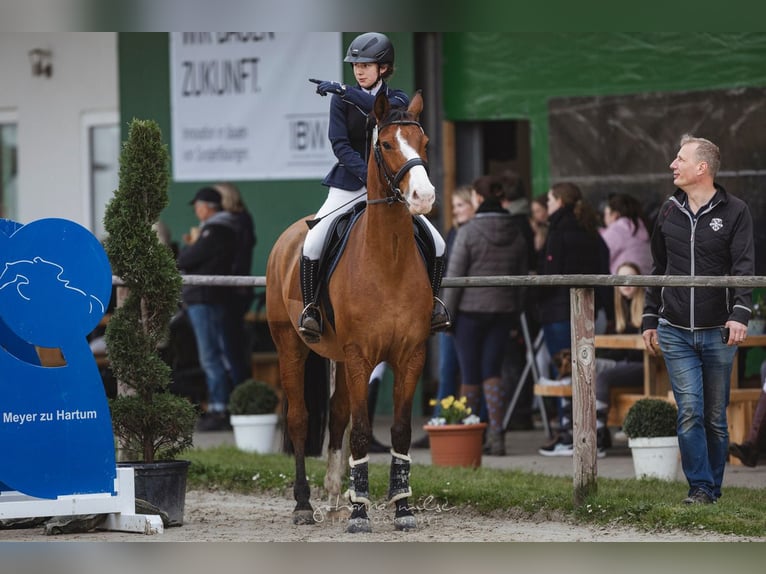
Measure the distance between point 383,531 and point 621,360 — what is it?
13.1 ft

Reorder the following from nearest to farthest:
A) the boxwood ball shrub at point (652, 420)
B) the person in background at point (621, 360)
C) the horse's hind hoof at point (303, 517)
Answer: the horse's hind hoof at point (303, 517), the boxwood ball shrub at point (652, 420), the person in background at point (621, 360)

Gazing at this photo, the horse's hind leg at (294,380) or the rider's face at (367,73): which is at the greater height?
the rider's face at (367,73)

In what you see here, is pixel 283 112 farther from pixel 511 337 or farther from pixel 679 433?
pixel 679 433

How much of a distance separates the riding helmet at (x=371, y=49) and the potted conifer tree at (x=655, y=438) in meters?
3.09

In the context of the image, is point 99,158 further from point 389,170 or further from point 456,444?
point 389,170

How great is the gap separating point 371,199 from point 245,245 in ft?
20.6

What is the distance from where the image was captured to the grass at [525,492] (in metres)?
7.88

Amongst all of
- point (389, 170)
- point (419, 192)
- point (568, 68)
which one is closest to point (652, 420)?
Answer: point (389, 170)

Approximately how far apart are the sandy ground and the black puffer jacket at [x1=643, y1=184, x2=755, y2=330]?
49.0 inches

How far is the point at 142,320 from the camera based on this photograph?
8.83 meters

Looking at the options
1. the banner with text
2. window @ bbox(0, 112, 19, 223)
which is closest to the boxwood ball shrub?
the banner with text

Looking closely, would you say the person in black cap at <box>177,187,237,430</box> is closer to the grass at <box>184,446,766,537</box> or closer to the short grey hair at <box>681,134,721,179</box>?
the grass at <box>184,446,766,537</box>

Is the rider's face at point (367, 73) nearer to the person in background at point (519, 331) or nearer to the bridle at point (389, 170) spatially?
the bridle at point (389, 170)

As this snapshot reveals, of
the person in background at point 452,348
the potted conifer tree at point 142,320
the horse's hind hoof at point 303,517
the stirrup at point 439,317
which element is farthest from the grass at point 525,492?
the person in background at point 452,348
